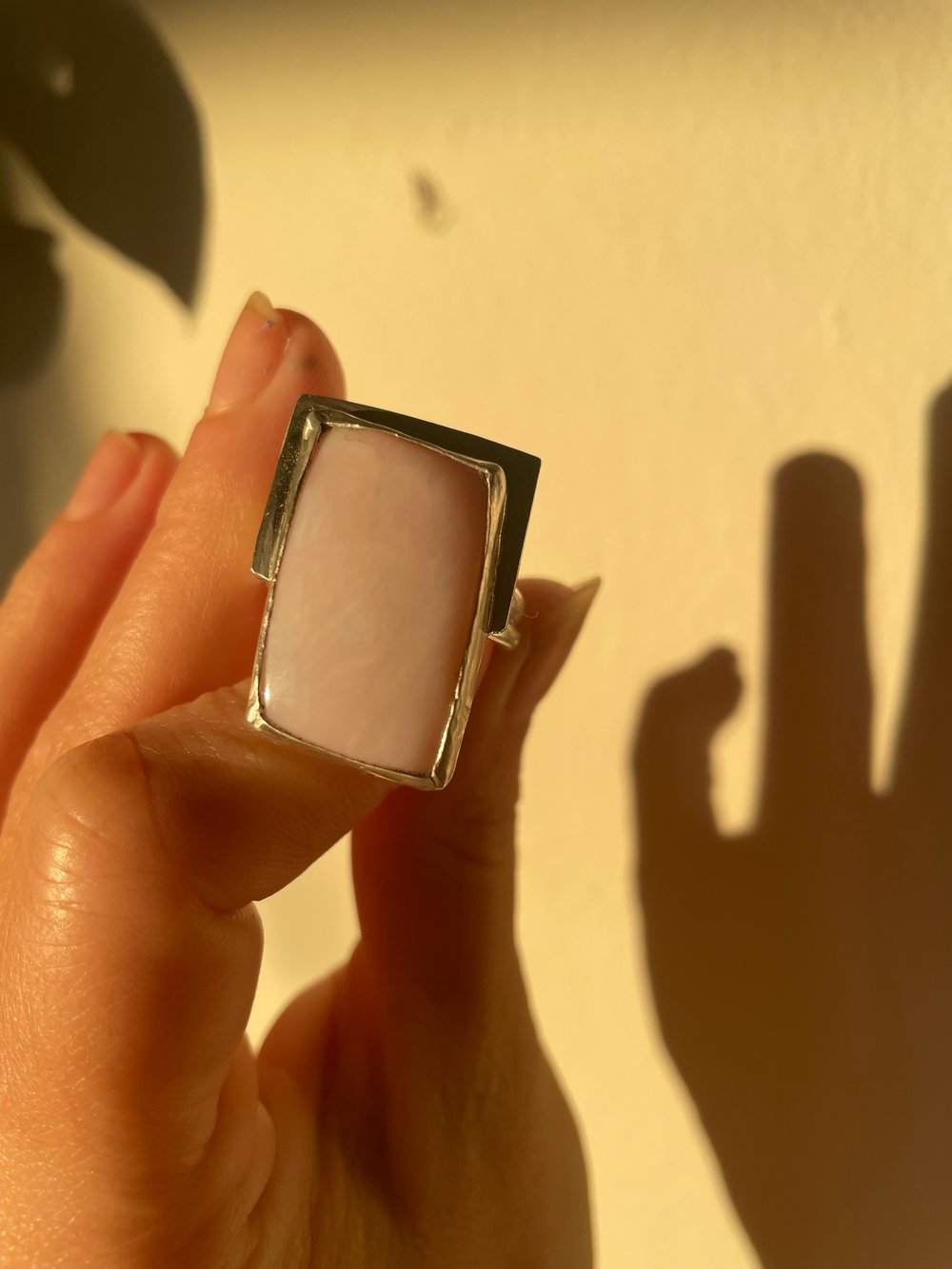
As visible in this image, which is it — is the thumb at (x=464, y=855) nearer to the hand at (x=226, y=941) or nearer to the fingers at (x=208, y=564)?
the hand at (x=226, y=941)

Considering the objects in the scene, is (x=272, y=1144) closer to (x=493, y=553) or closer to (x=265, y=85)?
(x=493, y=553)

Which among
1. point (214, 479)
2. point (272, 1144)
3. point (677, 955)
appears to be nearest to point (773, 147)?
point (214, 479)

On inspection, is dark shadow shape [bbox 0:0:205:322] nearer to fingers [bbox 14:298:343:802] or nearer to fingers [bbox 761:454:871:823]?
fingers [bbox 14:298:343:802]

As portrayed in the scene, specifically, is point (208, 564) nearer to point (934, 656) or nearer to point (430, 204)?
point (430, 204)

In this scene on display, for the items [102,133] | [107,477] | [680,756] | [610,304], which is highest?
[102,133]

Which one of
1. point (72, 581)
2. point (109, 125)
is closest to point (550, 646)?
point (72, 581)

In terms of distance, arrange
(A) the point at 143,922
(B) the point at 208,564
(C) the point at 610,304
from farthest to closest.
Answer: (C) the point at 610,304, (B) the point at 208,564, (A) the point at 143,922

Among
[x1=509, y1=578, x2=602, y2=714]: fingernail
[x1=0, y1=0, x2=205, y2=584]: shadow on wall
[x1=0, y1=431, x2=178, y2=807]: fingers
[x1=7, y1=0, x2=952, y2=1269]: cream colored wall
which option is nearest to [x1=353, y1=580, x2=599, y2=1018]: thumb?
[x1=509, y1=578, x2=602, y2=714]: fingernail
